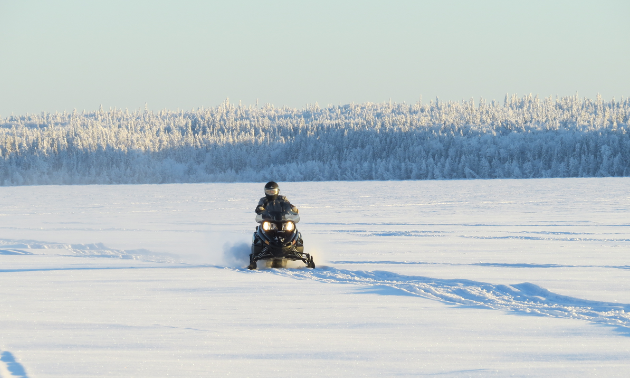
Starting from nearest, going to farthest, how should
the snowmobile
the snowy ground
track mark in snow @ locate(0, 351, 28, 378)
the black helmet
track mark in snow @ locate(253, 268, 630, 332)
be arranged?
track mark in snow @ locate(0, 351, 28, 378)
the snowy ground
track mark in snow @ locate(253, 268, 630, 332)
the snowmobile
the black helmet

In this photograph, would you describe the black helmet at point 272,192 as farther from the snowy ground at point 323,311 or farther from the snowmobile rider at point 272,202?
the snowy ground at point 323,311

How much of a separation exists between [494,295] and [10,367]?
21.5 ft

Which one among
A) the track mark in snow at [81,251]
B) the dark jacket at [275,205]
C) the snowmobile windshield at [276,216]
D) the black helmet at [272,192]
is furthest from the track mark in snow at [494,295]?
the track mark in snow at [81,251]

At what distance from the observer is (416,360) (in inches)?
301

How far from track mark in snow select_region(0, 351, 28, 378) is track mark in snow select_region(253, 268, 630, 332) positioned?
5550mm

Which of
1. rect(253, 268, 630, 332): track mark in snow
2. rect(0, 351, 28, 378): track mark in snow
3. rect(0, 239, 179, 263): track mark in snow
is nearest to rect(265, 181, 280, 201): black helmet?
rect(253, 268, 630, 332): track mark in snow

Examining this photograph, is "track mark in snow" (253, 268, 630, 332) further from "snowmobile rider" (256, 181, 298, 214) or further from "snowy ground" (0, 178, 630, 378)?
"snowmobile rider" (256, 181, 298, 214)

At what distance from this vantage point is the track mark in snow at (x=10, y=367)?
694 cm

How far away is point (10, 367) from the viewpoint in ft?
23.7

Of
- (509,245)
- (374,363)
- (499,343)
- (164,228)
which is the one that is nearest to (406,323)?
(499,343)

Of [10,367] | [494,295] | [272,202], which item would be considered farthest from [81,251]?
[10,367]

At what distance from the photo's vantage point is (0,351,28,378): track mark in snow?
6938 mm

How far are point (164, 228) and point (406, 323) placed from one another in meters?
21.8

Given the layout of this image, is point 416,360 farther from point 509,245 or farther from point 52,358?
point 509,245
